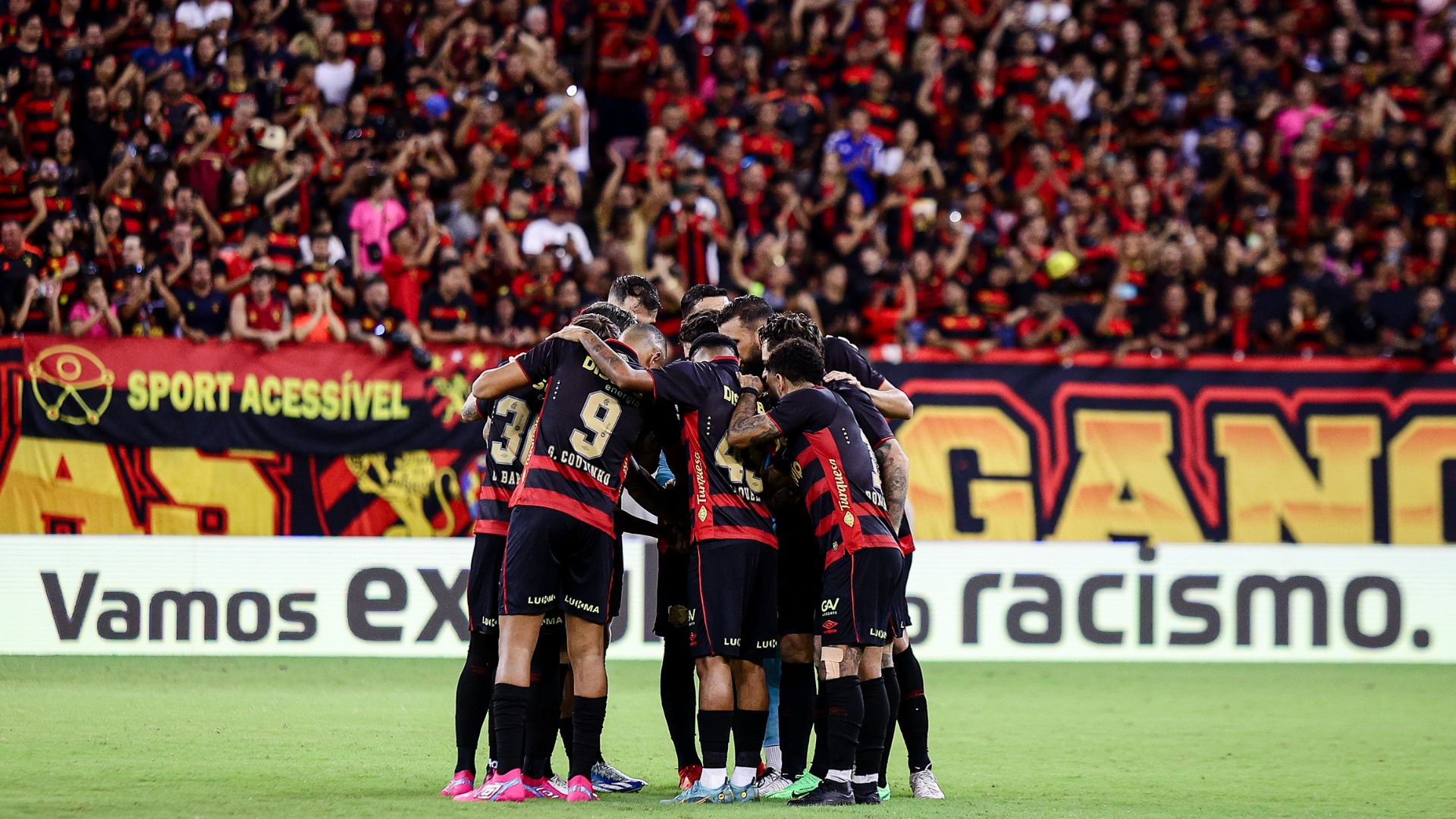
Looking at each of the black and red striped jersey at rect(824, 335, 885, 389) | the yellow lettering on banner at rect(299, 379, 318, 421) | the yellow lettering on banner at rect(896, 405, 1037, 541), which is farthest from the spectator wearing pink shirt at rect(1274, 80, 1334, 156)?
the black and red striped jersey at rect(824, 335, 885, 389)

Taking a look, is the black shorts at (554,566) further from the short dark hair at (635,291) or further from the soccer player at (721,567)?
the short dark hair at (635,291)

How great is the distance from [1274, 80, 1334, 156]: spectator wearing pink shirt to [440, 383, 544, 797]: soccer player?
15.1 meters

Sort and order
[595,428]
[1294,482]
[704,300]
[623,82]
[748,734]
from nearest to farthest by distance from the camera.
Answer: [595,428]
[748,734]
[704,300]
[1294,482]
[623,82]

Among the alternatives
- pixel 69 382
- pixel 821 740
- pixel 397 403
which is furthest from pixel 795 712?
pixel 69 382

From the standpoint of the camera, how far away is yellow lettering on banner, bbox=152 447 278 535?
15.5 meters

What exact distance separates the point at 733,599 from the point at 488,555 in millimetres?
1290

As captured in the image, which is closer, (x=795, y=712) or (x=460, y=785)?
(x=460, y=785)

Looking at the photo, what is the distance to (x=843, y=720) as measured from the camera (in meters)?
7.85

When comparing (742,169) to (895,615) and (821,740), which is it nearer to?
(895,615)

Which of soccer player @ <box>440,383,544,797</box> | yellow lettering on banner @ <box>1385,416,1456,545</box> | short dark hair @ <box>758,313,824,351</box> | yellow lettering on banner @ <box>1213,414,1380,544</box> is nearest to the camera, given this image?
soccer player @ <box>440,383,544,797</box>

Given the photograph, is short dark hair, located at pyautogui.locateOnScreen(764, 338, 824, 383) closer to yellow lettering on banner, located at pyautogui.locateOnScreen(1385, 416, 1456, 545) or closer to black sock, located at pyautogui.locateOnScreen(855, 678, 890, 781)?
black sock, located at pyautogui.locateOnScreen(855, 678, 890, 781)

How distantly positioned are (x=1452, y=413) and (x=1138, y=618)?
5255 millimetres

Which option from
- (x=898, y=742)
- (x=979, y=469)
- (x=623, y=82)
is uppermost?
(x=623, y=82)

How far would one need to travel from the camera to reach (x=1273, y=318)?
738 inches
